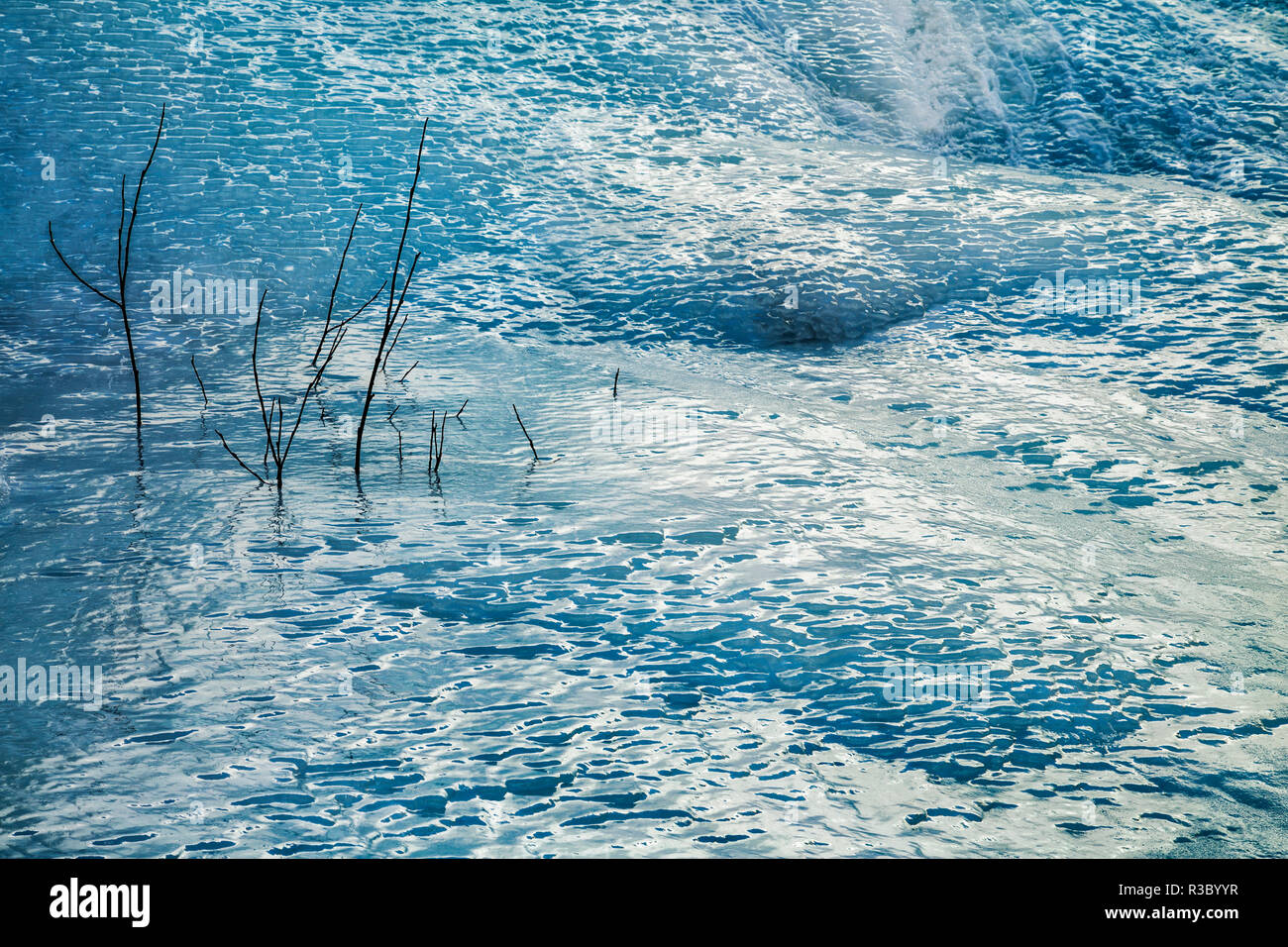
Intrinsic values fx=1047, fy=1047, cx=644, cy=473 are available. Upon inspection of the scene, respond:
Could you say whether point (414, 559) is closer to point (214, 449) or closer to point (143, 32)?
point (214, 449)

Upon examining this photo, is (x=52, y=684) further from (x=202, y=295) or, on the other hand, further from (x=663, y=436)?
(x=202, y=295)

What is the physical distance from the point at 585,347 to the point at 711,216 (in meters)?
1.09

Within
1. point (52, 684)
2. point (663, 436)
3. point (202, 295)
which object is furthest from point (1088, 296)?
point (52, 684)
